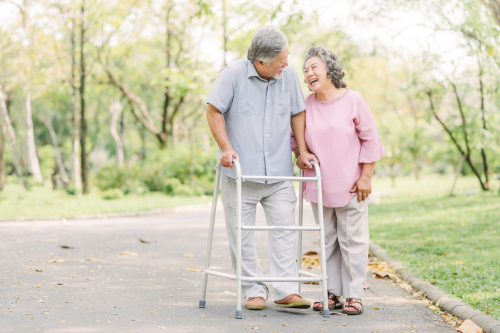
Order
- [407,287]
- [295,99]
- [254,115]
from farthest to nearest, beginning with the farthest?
[407,287], [295,99], [254,115]

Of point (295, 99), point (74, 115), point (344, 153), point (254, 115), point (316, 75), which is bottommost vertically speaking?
point (344, 153)

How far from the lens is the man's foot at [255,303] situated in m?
4.31

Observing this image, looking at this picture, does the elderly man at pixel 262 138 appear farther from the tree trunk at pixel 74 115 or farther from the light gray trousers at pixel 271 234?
the tree trunk at pixel 74 115

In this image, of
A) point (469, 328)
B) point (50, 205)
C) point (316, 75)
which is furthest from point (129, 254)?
point (50, 205)

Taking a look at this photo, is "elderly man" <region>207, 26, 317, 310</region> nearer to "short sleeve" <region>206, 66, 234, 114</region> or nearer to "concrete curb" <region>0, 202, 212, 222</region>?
"short sleeve" <region>206, 66, 234, 114</region>

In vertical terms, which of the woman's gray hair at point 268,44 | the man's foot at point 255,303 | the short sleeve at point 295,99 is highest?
the woman's gray hair at point 268,44

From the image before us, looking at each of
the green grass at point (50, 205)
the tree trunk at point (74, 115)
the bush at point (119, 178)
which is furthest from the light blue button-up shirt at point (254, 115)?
the bush at point (119, 178)

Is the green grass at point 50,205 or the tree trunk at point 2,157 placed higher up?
the tree trunk at point 2,157

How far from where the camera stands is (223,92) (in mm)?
4227

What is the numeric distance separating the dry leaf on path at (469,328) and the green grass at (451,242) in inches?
7.6

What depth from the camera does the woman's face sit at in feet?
14.1

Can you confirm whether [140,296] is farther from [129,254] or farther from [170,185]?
[170,185]

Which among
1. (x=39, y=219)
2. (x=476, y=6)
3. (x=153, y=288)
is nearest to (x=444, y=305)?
(x=153, y=288)

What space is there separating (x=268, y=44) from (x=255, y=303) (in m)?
1.91
